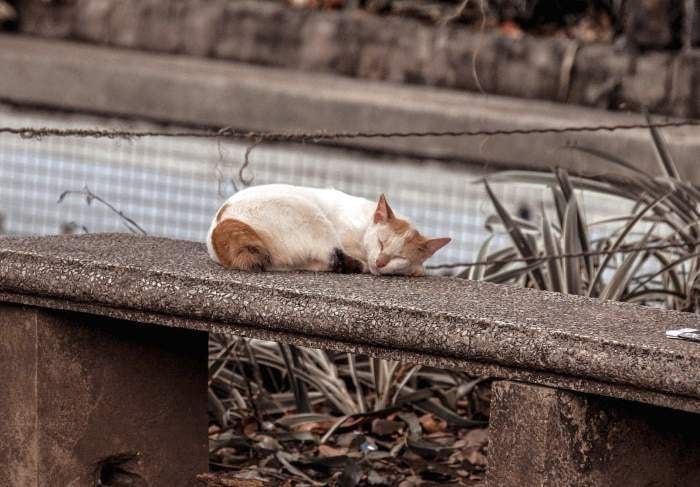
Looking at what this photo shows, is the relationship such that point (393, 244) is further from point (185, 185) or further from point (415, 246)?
point (185, 185)

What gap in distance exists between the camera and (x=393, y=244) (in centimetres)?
293

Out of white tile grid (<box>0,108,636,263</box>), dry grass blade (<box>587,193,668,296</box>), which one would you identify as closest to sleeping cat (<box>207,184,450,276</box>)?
dry grass blade (<box>587,193,668,296</box>)

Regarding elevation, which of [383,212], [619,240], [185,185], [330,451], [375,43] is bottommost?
[330,451]

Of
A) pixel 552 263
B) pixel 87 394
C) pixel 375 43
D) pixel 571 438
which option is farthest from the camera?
pixel 375 43

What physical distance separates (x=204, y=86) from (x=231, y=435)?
15.2 feet

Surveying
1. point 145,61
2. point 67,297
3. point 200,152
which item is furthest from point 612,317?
point 145,61

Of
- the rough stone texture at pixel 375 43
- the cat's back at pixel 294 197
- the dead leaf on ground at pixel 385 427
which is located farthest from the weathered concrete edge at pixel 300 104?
the cat's back at pixel 294 197

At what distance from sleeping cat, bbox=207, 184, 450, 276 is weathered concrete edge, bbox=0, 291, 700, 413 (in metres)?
0.17

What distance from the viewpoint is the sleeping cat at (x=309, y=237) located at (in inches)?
115

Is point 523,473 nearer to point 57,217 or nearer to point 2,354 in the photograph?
Answer: point 2,354

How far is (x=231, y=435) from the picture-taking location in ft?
12.2

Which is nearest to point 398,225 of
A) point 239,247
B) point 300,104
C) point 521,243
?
point 239,247

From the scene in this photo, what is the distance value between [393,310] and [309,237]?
413 millimetres

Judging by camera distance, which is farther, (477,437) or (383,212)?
(477,437)
